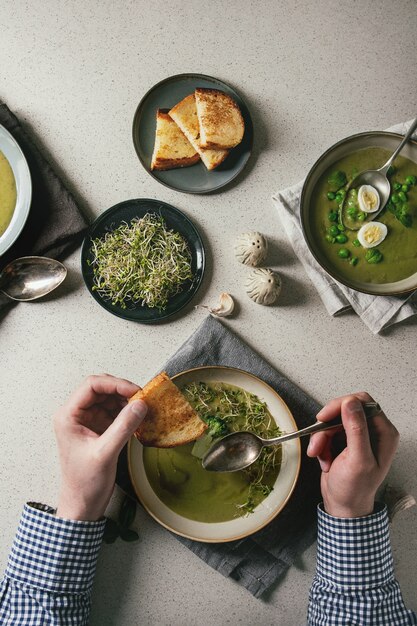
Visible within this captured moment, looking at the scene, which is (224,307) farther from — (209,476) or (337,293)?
(209,476)

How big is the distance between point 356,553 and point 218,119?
2.05 metres

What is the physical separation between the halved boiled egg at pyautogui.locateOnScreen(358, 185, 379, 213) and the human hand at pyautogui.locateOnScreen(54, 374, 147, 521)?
4.38 ft

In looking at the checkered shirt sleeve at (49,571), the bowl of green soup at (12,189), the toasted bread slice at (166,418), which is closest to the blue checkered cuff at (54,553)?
the checkered shirt sleeve at (49,571)

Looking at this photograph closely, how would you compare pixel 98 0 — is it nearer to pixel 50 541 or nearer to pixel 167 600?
pixel 50 541

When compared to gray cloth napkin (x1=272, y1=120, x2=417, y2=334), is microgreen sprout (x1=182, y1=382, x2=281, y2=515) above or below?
below

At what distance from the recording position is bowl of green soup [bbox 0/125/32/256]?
2.61 metres

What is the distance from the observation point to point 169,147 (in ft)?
8.70

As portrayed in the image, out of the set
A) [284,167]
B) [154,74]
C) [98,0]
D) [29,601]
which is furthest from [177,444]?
[98,0]

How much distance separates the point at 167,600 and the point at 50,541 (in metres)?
0.69

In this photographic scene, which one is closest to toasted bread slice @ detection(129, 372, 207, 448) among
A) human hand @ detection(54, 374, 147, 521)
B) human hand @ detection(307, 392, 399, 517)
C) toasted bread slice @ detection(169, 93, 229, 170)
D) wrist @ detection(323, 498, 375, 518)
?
human hand @ detection(54, 374, 147, 521)

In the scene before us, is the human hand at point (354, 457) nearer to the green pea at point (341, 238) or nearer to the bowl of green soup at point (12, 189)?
the green pea at point (341, 238)

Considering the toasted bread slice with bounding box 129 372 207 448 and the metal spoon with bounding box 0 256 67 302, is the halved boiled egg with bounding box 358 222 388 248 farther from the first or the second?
the metal spoon with bounding box 0 256 67 302

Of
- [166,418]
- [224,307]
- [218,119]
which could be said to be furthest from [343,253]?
[166,418]

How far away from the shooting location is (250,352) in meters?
2.71
